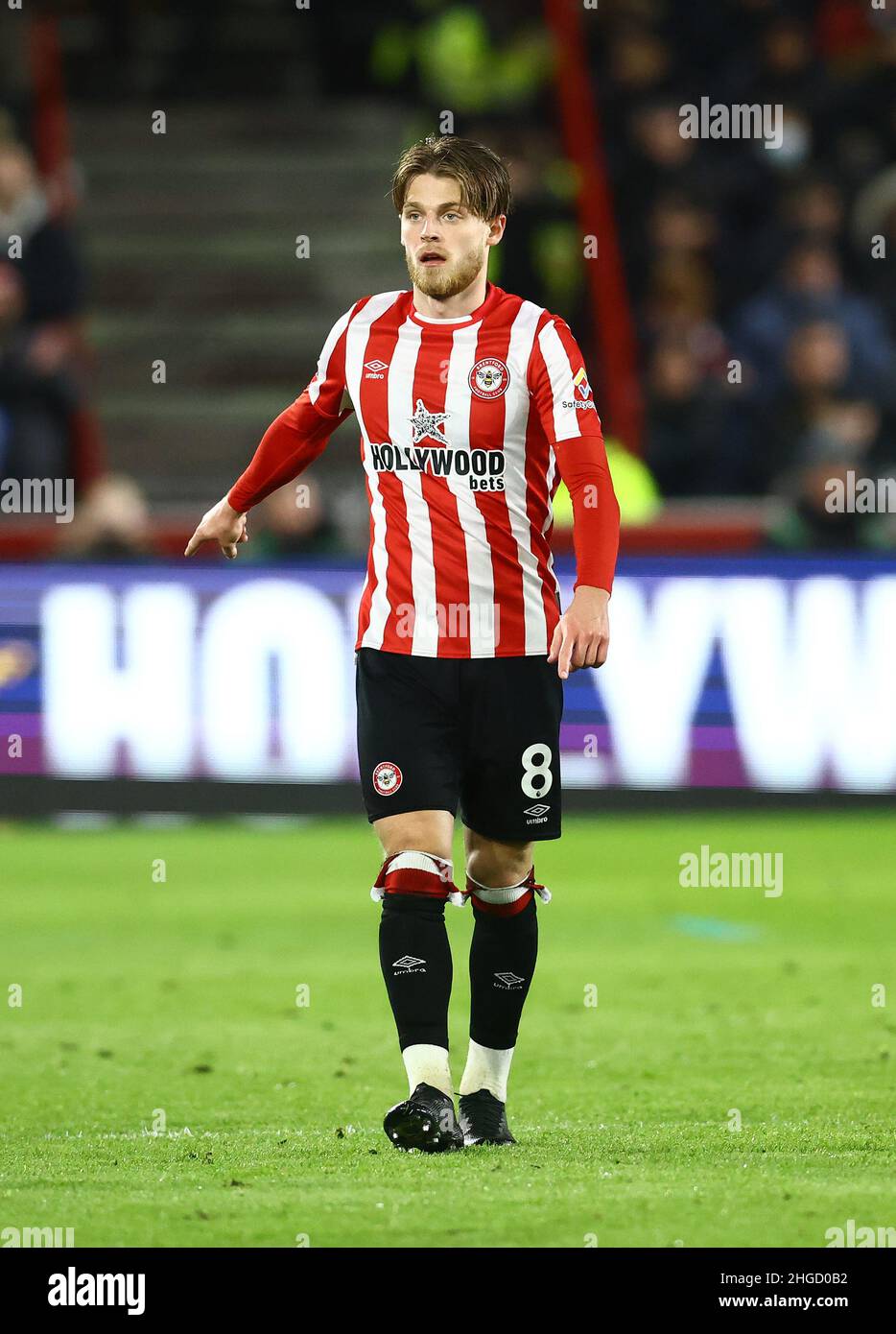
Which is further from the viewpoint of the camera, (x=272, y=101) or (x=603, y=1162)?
(x=272, y=101)

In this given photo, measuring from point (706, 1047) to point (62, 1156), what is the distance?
2151 millimetres

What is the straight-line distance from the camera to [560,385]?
5.22 m

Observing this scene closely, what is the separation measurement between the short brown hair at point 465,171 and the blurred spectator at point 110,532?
21.5ft

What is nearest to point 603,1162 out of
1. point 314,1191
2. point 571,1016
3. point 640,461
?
point 314,1191

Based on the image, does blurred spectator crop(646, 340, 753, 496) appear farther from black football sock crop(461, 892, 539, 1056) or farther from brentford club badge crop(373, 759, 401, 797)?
brentford club badge crop(373, 759, 401, 797)

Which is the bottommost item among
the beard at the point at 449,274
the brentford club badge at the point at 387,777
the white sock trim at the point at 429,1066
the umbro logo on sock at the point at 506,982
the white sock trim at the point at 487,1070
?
the white sock trim at the point at 487,1070

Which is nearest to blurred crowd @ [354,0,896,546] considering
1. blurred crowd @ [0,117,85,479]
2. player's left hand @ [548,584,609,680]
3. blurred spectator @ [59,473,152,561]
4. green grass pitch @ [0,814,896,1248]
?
blurred crowd @ [0,117,85,479]

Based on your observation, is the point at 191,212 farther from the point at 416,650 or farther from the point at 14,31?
the point at 416,650

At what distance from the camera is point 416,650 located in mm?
5371

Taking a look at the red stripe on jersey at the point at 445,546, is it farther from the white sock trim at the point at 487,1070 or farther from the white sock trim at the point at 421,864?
the white sock trim at the point at 487,1070

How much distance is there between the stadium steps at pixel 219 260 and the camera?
50.8 feet

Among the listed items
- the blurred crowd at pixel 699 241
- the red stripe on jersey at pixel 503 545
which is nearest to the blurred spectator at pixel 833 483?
the blurred crowd at pixel 699 241

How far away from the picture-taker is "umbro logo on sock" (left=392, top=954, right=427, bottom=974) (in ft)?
17.3

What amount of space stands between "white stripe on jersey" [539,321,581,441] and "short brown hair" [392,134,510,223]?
328 mm
